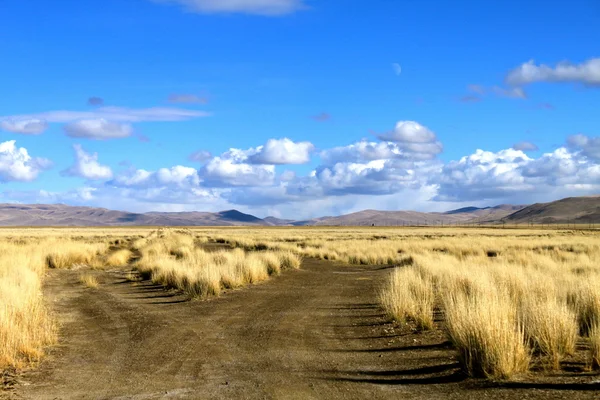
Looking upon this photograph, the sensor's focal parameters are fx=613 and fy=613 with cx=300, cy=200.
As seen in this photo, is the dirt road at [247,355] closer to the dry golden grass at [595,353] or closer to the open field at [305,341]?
the open field at [305,341]

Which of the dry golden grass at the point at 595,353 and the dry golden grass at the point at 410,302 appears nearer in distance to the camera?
the dry golden grass at the point at 595,353

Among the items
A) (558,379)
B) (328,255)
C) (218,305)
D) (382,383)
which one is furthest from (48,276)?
(558,379)

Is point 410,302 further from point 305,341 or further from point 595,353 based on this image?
point 595,353

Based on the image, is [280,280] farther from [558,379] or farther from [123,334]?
[558,379]

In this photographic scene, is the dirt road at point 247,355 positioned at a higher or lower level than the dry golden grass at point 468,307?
lower

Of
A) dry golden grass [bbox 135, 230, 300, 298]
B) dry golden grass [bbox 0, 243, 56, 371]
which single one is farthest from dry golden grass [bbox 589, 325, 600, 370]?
dry golden grass [bbox 135, 230, 300, 298]

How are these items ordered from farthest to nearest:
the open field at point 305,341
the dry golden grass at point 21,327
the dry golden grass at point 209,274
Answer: the dry golden grass at point 209,274, the dry golden grass at point 21,327, the open field at point 305,341

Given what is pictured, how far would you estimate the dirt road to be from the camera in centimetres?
805

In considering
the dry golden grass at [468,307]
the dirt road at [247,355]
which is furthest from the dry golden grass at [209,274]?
the dirt road at [247,355]

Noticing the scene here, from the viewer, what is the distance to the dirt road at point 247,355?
317 inches

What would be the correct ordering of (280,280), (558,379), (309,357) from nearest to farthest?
A: 1. (558,379)
2. (309,357)
3. (280,280)

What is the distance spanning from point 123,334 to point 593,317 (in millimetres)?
9071

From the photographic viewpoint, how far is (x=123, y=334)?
1251 cm

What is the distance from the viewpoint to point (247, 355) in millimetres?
10281
